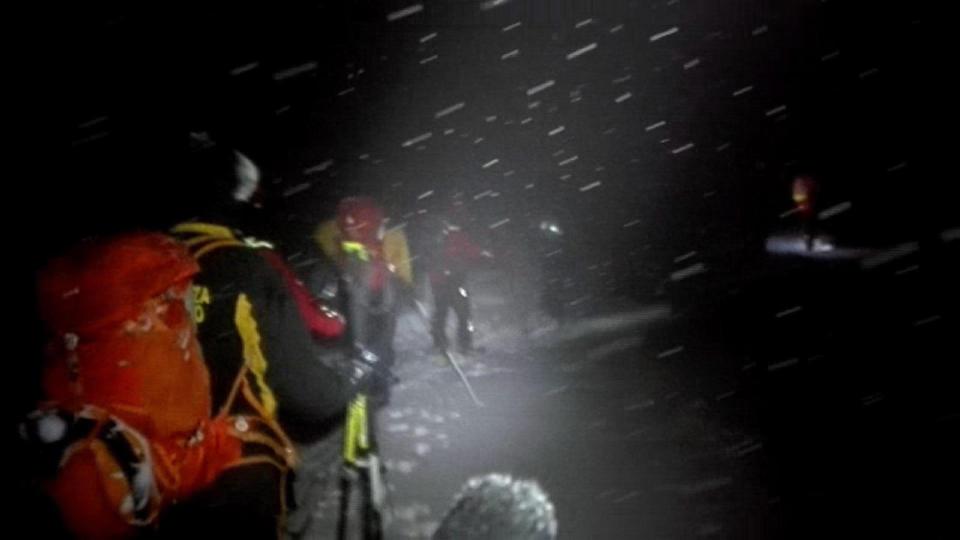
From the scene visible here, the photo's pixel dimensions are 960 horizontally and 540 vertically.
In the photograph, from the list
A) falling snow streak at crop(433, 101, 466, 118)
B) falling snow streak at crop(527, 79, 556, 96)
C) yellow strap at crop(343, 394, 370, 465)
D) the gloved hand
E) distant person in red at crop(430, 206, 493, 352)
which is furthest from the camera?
falling snow streak at crop(527, 79, 556, 96)

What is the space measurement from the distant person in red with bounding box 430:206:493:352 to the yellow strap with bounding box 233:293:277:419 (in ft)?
32.2

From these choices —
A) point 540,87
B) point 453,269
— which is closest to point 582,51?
point 540,87

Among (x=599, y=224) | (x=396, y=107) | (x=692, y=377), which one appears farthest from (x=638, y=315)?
(x=396, y=107)

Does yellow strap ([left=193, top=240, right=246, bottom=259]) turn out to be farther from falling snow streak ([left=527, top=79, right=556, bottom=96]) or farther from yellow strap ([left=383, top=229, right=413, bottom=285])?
falling snow streak ([left=527, top=79, right=556, bottom=96])

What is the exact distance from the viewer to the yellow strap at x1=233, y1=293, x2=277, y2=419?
2459 mm

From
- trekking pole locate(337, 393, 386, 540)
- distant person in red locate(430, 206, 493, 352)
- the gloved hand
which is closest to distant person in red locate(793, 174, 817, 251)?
distant person in red locate(430, 206, 493, 352)

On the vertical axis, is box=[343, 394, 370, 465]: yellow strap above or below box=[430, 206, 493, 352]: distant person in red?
above

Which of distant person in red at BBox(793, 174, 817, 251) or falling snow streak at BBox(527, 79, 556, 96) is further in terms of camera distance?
falling snow streak at BBox(527, 79, 556, 96)

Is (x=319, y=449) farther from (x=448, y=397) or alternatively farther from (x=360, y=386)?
(x=360, y=386)

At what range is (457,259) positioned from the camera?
12.6 meters

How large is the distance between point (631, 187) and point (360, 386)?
2637cm

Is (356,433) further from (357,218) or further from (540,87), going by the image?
(540,87)

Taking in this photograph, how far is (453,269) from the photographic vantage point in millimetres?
12609

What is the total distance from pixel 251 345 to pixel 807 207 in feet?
68.2
